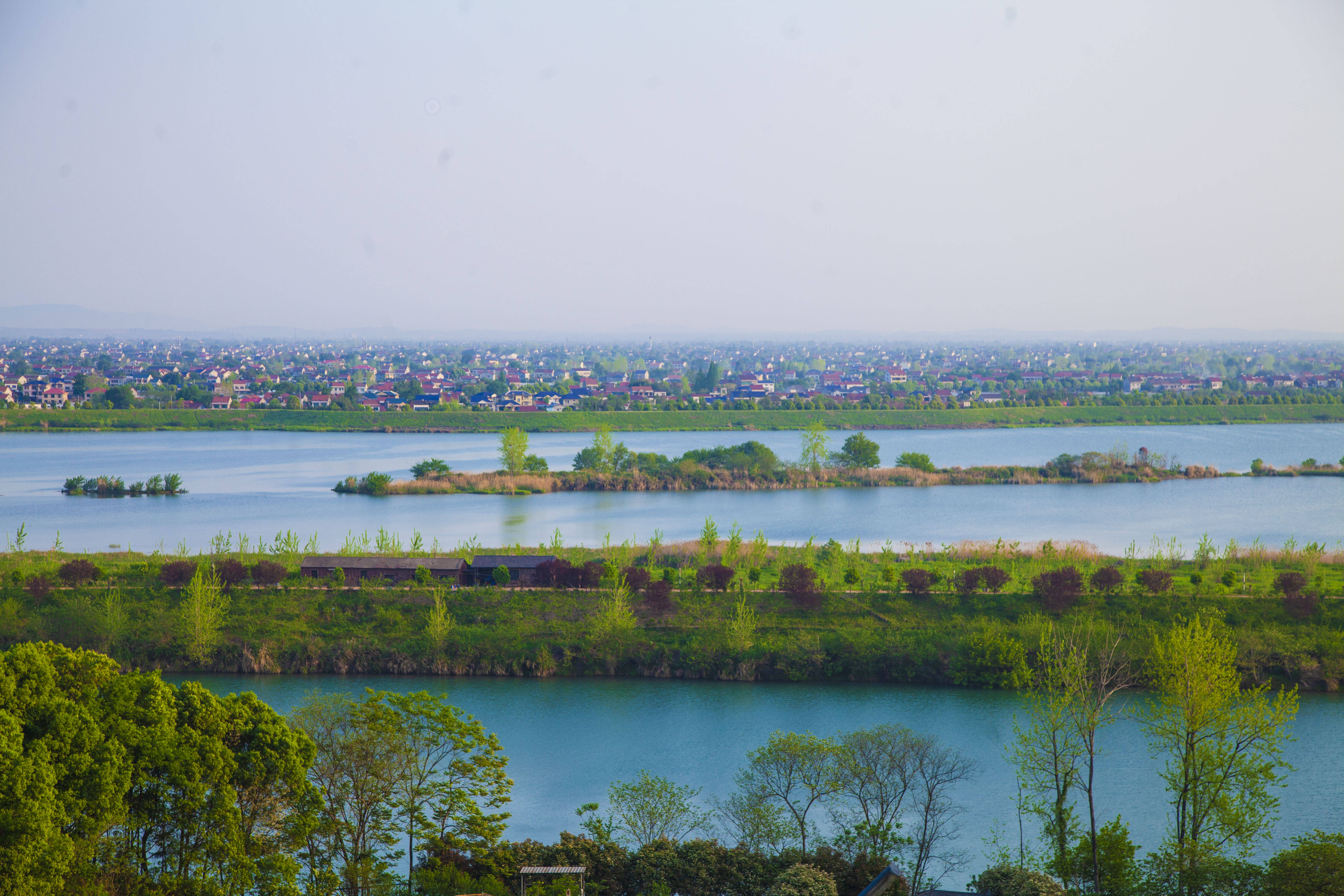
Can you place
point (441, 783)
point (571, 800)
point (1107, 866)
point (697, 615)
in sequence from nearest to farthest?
1. point (1107, 866)
2. point (441, 783)
3. point (571, 800)
4. point (697, 615)

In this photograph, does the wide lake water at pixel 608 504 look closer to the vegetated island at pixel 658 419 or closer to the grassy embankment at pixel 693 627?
the vegetated island at pixel 658 419

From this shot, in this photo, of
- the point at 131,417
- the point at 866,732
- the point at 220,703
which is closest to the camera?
the point at 220,703

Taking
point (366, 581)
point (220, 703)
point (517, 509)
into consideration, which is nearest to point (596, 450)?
point (517, 509)

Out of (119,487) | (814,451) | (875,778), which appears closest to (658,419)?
(814,451)

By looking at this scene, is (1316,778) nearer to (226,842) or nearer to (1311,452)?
(226,842)

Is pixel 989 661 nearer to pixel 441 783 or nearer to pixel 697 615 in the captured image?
pixel 697 615
